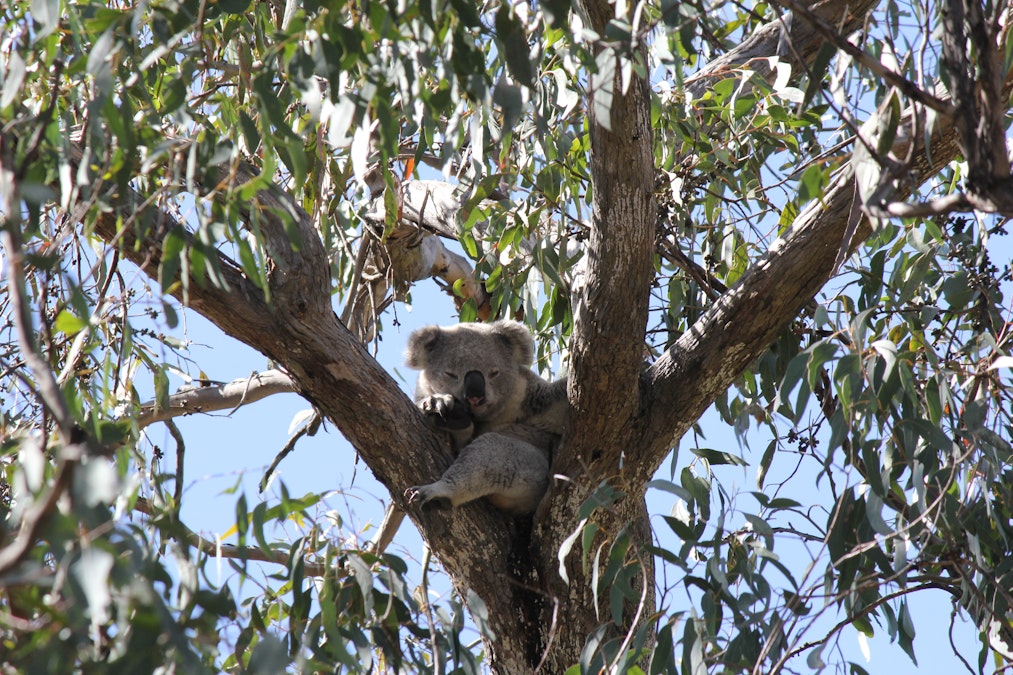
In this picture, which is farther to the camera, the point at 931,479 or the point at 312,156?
the point at 312,156

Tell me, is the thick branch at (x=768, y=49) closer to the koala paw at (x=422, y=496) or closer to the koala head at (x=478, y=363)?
the koala head at (x=478, y=363)

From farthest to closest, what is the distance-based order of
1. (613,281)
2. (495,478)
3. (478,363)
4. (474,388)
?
(478,363), (474,388), (495,478), (613,281)

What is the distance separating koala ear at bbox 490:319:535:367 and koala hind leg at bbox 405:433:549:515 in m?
0.62

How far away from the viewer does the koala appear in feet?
10.4

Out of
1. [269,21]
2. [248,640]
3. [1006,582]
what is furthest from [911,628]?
[269,21]

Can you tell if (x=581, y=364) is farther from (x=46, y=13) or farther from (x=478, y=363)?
(x=46, y=13)

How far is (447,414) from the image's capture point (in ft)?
11.8

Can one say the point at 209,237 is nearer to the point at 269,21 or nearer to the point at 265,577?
the point at 265,577

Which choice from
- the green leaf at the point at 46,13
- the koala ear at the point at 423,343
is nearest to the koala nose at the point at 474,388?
the koala ear at the point at 423,343

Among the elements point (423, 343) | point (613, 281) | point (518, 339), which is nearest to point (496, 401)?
point (518, 339)

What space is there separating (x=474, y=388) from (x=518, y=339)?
331mm

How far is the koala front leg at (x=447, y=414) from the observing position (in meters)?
3.57

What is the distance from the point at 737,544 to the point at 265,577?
4.02ft

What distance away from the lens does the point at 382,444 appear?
9.11 feet
